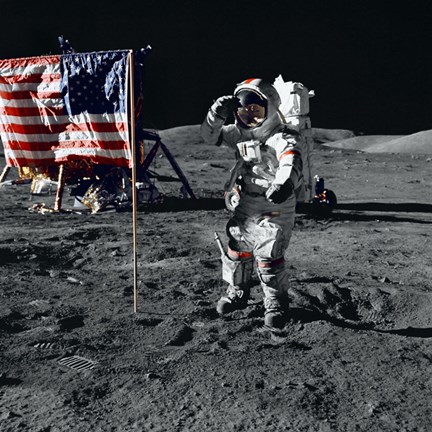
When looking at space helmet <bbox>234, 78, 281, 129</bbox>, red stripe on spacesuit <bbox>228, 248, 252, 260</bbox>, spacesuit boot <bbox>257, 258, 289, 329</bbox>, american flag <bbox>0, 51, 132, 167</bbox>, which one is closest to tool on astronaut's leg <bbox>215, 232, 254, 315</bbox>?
red stripe on spacesuit <bbox>228, 248, 252, 260</bbox>

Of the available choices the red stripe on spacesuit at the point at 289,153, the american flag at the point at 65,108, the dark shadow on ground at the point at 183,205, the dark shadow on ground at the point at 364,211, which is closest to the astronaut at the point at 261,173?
the red stripe on spacesuit at the point at 289,153

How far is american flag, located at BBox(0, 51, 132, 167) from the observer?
17.8ft

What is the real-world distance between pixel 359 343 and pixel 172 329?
0.92 m

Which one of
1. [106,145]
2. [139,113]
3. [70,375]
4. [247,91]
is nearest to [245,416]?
[70,375]

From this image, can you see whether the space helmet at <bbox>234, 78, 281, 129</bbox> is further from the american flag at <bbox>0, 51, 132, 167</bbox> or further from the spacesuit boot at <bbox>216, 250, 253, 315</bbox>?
the american flag at <bbox>0, 51, 132, 167</bbox>

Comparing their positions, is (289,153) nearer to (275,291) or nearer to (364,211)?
(275,291)

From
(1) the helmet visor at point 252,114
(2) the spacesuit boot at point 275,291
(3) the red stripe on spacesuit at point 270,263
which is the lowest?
(2) the spacesuit boot at point 275,291

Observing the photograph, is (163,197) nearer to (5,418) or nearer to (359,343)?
(359,343)

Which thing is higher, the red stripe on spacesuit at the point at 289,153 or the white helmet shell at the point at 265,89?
the white helmet shell at the point at 265,89

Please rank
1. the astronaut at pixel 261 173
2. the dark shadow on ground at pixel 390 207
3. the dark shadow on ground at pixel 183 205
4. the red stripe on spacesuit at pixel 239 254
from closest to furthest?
the astronaut at pixel 261 173
the red stripe on spacesuit at pixel 239 254
the dark shadow on ground at pixel 390 207
the dark shadow on ground at pixel 183 205

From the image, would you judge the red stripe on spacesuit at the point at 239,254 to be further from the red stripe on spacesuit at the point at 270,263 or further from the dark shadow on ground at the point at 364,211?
the dark shadow on ground at the point at 364,211

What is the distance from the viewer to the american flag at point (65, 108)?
543 cm

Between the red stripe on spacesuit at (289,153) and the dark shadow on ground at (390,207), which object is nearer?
the red stripe on spacesuit at (289,153)

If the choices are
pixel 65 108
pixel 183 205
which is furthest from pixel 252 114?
pixel 183 205
